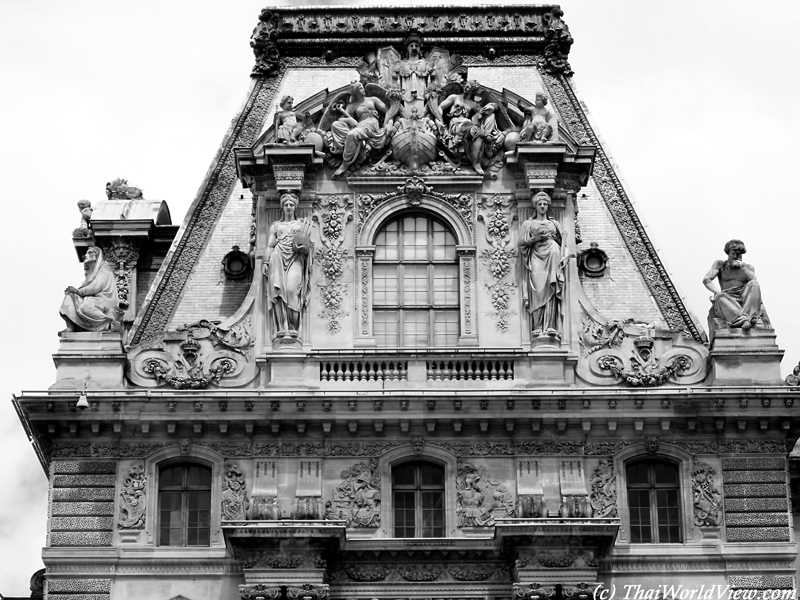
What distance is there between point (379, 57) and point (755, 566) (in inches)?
538

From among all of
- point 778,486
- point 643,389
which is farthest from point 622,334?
point 778,486

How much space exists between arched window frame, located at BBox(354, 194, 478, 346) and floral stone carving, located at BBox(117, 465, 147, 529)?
5192 mm

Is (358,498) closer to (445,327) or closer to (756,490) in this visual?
(445,327)

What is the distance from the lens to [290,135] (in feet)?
164

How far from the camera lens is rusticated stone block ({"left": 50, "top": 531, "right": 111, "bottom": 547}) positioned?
46531mm

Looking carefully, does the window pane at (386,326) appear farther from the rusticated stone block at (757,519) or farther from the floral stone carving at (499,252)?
the rusticated stone block at (757,519)

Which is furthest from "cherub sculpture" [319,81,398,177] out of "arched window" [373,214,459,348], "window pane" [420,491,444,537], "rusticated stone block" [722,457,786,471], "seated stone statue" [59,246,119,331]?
"rusticated stone block" [722,457,786,471]

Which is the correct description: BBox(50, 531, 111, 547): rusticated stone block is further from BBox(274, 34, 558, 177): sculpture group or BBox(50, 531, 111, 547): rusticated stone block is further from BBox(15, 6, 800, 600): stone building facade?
BBox(274, 34, 558, 177): sculpture group

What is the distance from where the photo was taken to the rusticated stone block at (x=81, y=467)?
47.2 m

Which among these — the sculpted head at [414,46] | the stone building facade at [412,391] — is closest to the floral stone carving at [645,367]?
the stone building facade at [412,391]

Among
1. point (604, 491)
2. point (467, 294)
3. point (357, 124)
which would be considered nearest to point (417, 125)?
point (357, 124)

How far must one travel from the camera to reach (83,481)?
47094mm

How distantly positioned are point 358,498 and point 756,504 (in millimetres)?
7789

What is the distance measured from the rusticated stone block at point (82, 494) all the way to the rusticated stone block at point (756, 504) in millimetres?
12111
